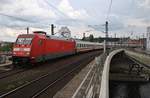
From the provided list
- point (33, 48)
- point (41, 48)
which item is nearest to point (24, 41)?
point (33, 48)

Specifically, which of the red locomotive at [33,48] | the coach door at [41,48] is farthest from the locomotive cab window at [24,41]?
the coach door at [41,48]

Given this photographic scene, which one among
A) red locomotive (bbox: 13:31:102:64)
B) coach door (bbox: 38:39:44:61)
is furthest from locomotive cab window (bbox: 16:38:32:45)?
coach door (bbox: 38:39:44:61)

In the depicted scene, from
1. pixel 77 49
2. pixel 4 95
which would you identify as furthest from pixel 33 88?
pixel 77 49

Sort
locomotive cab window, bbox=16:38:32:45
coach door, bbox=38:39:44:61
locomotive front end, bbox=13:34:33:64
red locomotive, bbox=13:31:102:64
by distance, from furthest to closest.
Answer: coach door, bbox=38:39:44:61 < locomotive cab window, bbox=16:38:32:45 < red locomotive, bbox=13:31:102:64 < locomotive front end, bbox=13:34:33:64

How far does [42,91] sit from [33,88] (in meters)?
1.09

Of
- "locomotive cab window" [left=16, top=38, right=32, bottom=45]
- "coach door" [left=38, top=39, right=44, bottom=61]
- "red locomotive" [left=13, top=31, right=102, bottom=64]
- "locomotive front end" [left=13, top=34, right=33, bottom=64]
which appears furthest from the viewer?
"coach door" [left=38, top=39, right=44, bottom=61]

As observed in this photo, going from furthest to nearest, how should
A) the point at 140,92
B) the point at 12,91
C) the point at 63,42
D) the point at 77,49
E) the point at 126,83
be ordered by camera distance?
the point at 77,49 < the point at 126,83 < the point at 63,42 < the point at 140,92 < the point at 12,91

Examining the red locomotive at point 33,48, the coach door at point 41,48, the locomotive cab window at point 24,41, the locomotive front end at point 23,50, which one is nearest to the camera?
the locomotive front end at point 23,50

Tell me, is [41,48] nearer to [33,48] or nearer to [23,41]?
[33,48]

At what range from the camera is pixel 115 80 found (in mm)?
50094

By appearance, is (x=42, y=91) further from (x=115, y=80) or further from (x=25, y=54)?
(x=115, y=80)

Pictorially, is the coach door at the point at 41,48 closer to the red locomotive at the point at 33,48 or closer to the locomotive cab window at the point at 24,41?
the red locomotive at the point at 33,48

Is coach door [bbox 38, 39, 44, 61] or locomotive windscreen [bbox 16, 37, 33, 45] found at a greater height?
locomotive windscreen [bbox 16, 37, 33, 45]

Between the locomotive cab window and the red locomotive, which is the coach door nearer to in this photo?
the red locomotive
